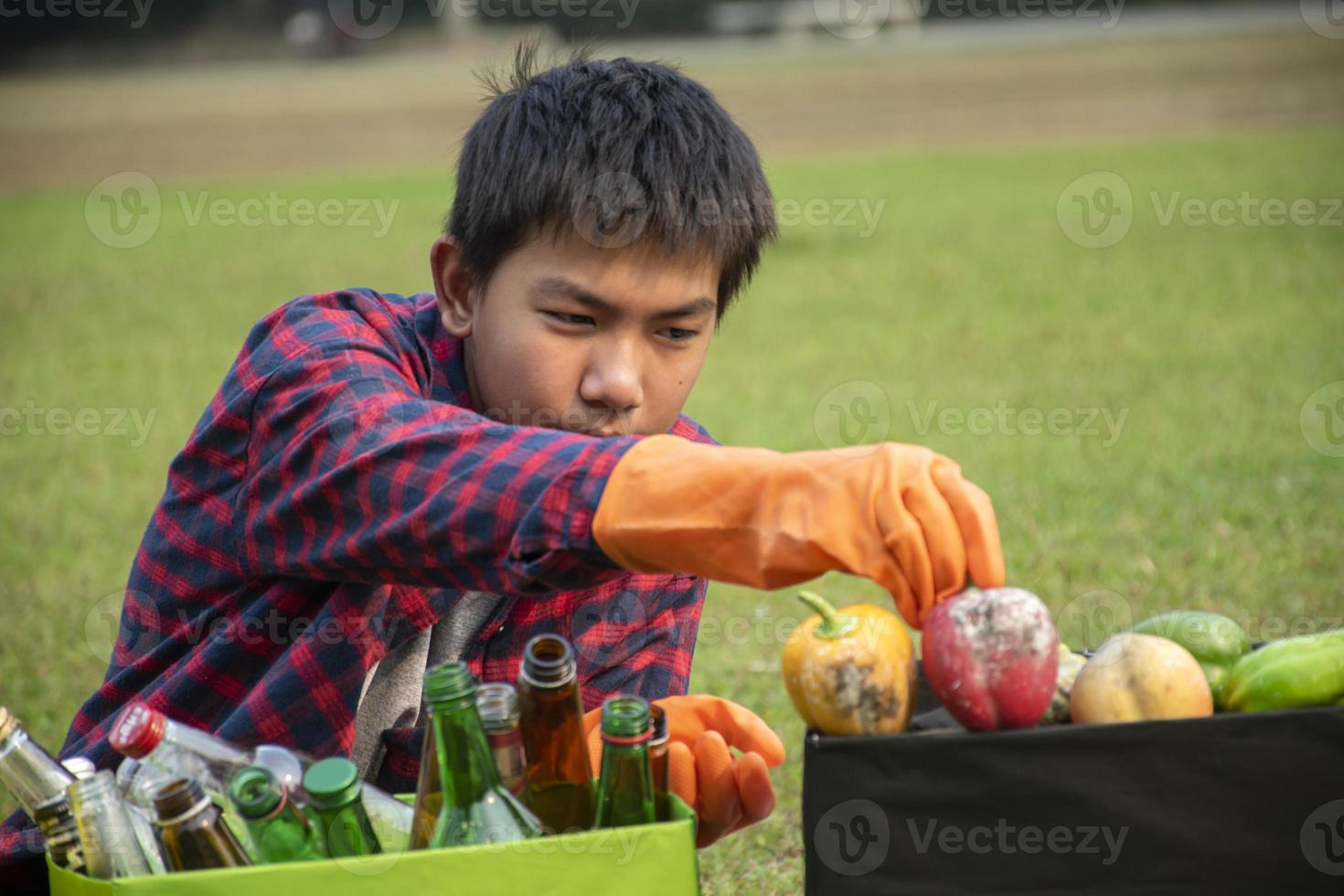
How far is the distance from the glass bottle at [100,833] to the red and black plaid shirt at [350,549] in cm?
36

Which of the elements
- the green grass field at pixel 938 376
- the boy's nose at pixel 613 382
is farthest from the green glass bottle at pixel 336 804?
the green grass field at pixel 938 376

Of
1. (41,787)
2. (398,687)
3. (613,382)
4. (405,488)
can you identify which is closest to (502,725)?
(405,488)

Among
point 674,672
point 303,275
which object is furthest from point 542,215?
point 303,275

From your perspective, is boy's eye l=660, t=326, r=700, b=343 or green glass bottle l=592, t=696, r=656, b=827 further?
boy's eye l=660, t=326, r=700, b=343

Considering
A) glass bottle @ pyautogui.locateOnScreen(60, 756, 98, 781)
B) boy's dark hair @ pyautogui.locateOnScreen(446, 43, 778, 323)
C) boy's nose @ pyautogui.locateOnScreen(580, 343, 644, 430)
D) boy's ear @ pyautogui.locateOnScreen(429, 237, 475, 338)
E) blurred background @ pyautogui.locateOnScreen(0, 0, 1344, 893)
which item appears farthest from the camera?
blurred background @ pyautogui.locateOnScreen(0, 0, 1344, 893)

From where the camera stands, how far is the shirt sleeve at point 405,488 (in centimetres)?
145

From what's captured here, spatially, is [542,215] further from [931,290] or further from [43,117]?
[43,117]

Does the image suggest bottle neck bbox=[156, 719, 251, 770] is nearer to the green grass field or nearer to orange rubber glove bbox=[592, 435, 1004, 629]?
orange rubber glove bbox=[592, 435, 1004, 629]

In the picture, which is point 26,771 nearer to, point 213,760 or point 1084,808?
point 213,760

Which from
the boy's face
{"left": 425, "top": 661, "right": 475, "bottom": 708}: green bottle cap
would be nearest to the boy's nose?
the boy's face

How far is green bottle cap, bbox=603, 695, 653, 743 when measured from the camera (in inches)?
54.8

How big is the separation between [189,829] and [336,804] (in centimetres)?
14

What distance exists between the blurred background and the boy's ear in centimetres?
103

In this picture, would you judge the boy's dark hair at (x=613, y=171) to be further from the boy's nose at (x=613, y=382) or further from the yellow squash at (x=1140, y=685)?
the yellow squash at (x=1140, y=685)
